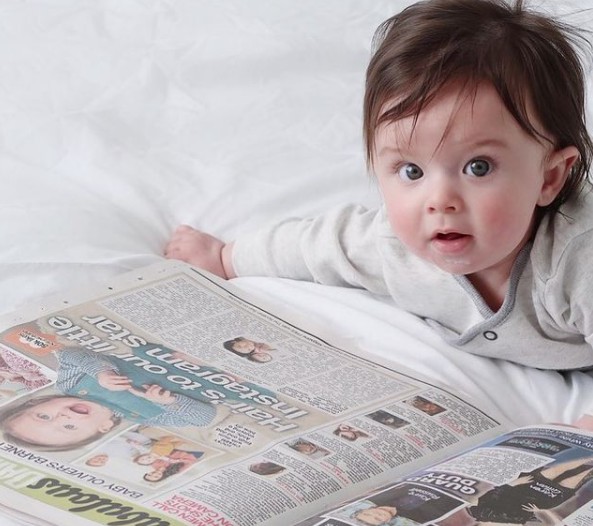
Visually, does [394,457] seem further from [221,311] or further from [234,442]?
[221,311]

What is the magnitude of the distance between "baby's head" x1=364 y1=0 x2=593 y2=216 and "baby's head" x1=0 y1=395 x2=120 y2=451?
0.34 metres

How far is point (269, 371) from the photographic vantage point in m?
1.08

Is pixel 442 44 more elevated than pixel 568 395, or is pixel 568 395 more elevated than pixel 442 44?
pixel 442 44

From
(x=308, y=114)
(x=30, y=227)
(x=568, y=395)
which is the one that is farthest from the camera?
(x=308, y=114)

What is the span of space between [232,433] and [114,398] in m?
0.11

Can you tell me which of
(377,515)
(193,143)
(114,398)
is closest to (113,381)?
(114,398)

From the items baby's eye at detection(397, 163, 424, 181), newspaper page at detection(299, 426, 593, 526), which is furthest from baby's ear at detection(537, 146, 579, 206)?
newspaper page at detection(299, 426, 593, 526)

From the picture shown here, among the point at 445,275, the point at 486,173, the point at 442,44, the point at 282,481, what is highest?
the point at 442,44

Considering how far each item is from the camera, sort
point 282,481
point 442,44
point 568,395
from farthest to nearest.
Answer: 1. point 568,395
2. point 442,44
3. point 282,481

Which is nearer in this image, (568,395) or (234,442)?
(234,442)

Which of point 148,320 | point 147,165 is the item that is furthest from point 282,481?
point 147,165

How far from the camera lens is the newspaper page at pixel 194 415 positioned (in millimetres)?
872

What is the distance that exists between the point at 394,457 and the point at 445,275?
10.5 inches

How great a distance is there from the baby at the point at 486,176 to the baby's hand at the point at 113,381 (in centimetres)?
28
